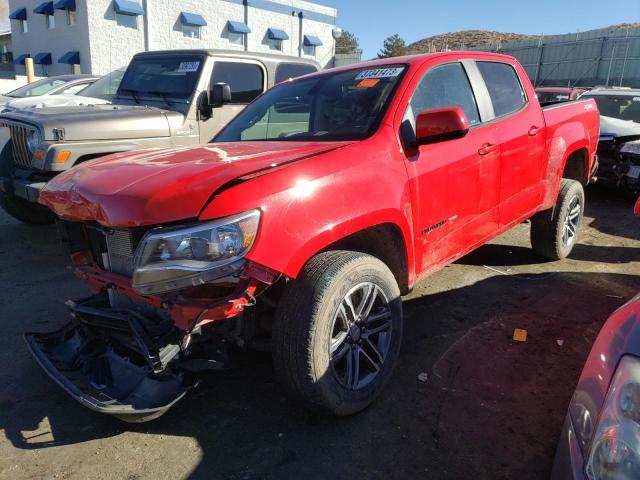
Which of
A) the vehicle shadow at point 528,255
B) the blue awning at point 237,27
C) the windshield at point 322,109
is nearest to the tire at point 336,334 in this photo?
the windshield at point 322,109

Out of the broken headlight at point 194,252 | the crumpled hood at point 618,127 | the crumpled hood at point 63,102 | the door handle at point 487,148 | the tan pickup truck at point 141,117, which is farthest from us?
the crumpled hood at point 618,127

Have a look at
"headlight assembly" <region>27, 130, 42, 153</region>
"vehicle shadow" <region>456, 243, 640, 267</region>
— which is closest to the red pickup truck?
"vehicle shadow" <region>456, 243, 640, 267</region>

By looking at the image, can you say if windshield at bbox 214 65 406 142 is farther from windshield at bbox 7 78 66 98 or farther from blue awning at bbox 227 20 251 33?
blue awning at bbox 227 20 251 33

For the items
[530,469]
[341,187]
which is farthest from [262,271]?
[530,469]

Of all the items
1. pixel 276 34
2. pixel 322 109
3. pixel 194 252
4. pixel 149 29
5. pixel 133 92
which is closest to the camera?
pixel 194 252

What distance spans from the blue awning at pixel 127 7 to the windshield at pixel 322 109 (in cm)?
2106

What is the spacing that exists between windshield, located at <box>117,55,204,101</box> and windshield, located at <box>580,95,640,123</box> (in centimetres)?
705

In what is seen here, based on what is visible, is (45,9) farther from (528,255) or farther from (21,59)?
(528,255)

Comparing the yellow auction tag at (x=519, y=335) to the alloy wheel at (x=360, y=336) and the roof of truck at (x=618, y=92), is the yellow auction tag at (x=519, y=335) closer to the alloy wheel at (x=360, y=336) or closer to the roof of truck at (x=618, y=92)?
the alloy wheel at (x=360, y=336)

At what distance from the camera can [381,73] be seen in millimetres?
3371

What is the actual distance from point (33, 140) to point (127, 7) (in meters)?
19.6

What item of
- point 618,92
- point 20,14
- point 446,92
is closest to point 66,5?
point 20,14

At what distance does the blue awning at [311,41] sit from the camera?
97.7ft

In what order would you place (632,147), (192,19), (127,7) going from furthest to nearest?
(192,19) < (127,7) < (632,147)
